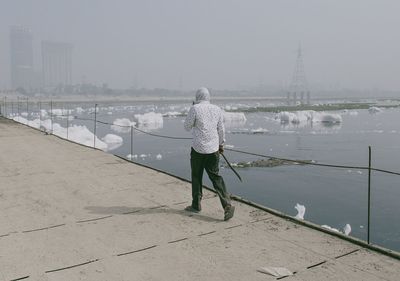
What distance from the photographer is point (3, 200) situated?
18.3 feet

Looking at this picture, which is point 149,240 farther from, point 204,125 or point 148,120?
point 148,120

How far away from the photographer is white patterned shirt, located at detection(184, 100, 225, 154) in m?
4.59

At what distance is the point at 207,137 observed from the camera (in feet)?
15.1

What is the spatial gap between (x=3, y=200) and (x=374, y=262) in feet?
15.6

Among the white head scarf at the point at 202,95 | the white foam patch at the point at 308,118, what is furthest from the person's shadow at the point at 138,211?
the white foam patch at the point at 308,118

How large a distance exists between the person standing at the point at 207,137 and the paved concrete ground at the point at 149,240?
14.2 inches

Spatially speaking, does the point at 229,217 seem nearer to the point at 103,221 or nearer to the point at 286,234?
the point at 286,234

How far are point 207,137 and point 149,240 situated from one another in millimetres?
1333

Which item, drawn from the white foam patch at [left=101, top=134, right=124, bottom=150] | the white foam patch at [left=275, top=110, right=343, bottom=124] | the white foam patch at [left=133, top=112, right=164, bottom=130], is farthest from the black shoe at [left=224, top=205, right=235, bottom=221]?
the white foam patch at [left=275, top=110, right=343, bottom=124]

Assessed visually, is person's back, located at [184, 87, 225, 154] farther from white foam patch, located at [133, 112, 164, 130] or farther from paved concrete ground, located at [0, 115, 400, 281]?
white foam patch, located at [133, 112, 164, 130]

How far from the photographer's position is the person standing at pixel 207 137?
15.1 ft

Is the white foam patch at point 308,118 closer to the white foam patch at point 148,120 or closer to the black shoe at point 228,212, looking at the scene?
the white foam patch at point 148,120

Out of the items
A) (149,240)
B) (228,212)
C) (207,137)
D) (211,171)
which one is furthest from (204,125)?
(149,240)

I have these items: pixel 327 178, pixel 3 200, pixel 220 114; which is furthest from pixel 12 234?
pixel 327 178
